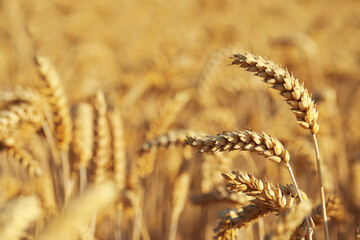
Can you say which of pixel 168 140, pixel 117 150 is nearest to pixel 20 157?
pixel 117 150

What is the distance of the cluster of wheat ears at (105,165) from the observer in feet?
1.76

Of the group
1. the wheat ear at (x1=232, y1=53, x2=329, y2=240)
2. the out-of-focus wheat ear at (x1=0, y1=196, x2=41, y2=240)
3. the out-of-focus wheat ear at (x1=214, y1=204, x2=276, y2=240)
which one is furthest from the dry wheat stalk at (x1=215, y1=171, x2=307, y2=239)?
the out-of-focus wheat ear at (x1=0, y1=196, x2=41, y2=240)

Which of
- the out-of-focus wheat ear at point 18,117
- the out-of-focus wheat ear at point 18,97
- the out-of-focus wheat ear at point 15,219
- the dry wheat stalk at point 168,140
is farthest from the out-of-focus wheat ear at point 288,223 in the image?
the out-of-focus wheat ear at point 18,97

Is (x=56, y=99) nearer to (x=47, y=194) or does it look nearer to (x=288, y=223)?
(x=47, y=194)

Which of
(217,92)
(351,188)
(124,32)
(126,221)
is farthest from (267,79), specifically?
(124,32)

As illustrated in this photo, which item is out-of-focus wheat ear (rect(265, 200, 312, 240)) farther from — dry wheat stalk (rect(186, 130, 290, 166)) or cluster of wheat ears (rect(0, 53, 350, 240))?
dry wheat stalk (rect(186, 130, 290, 166))

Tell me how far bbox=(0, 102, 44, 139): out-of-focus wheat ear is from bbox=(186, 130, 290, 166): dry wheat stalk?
2.36ft

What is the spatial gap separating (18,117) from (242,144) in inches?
34.8

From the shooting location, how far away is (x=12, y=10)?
14.7ft

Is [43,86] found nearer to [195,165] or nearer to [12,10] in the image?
[195,165]

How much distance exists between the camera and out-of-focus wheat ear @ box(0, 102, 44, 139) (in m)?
1.15

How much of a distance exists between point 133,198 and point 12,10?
3.90 meters

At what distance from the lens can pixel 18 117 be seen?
4.10 feet

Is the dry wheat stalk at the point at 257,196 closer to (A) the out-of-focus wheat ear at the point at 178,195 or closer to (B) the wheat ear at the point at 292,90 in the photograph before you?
(B) the wheat ear at the point at 292,90
